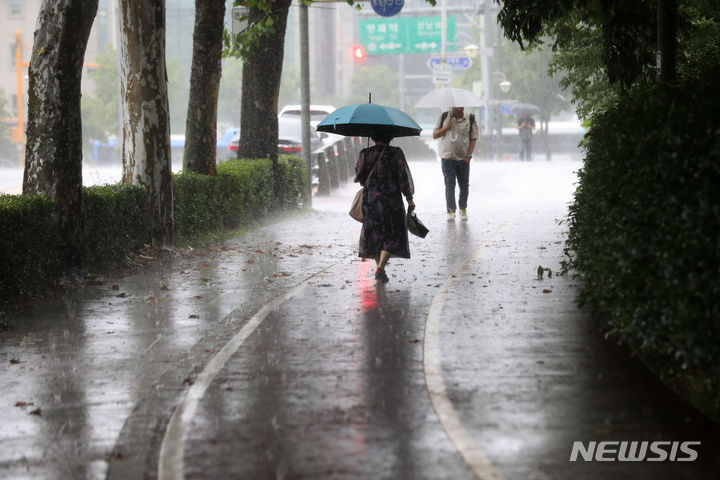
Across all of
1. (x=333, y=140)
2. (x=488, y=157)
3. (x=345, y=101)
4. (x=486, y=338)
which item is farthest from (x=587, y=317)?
(x=345, y=101)

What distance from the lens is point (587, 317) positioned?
33.8 ft

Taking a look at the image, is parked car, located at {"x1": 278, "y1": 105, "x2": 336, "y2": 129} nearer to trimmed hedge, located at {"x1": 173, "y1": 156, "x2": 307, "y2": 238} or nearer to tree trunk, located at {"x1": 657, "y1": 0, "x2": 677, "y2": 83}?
trimmed hedge, located at {"x1": 173, "y1": 156, "x2": 307, "y2": 238}

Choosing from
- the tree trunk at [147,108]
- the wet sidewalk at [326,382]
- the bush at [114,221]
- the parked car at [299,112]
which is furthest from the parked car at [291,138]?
the wet sidewalk at [326,382]

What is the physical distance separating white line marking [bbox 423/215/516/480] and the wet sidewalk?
0.8 inches

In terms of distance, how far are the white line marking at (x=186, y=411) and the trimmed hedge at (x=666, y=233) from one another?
2.84 m

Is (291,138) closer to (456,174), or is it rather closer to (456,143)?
(456,174)

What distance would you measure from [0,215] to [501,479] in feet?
22.6

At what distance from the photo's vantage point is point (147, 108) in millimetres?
15609

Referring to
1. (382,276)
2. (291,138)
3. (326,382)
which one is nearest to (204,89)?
(382,276)

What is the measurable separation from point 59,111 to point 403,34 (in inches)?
1949

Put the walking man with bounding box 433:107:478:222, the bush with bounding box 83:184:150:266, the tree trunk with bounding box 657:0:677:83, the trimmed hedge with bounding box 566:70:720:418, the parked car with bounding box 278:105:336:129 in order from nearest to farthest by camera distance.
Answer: the trimmed hedge with bounding box 566:70:720:418, the tree trunk with bounding box 657:0:677:83, the bush with bounding box 83:184:150:266, the walking man with bounding box 433:107:478:222, the parked car with bounding box 278:105:336:129

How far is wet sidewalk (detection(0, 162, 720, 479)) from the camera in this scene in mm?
6184

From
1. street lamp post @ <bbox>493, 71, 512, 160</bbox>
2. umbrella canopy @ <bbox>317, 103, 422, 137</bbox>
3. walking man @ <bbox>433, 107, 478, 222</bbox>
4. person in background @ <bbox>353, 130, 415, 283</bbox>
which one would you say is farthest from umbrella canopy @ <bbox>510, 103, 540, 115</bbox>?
person in background @ <bbox>353, 130, 415, 283</bbox>

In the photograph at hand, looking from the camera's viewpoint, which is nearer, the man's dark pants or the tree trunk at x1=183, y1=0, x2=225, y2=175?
the tree trunk at x1=183, y1=0, x2=225, y2=175
